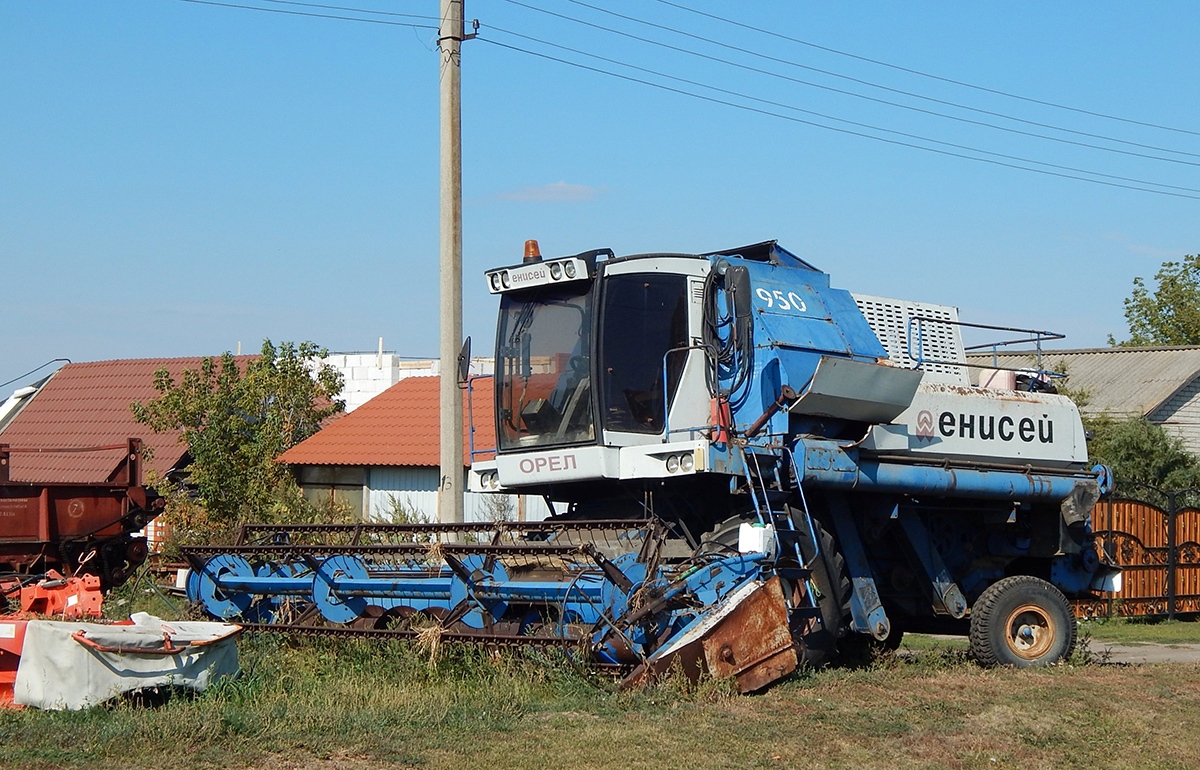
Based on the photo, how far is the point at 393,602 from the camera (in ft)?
36.8

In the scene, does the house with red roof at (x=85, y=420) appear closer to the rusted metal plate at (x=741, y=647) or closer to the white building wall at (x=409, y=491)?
the white building wall at (x=409, y=491)

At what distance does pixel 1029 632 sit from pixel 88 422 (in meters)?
32.5

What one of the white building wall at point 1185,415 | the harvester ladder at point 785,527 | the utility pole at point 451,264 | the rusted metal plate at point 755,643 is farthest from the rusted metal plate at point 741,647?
the white building wall at point 1185,415

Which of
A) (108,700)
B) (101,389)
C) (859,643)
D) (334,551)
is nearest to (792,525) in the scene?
(859,643)

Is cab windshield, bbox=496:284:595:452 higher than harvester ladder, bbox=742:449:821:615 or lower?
higher

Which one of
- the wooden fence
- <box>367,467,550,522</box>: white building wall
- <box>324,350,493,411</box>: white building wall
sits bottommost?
the wooden fence

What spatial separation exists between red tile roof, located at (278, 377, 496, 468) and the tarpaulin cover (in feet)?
67.0

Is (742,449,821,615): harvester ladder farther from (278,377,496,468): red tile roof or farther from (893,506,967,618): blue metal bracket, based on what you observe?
(278,377,496,468): red tile roof

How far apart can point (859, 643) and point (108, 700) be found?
7.14 metres

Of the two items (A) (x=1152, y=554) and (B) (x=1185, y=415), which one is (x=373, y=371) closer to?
(B) (x=1185, y=415)

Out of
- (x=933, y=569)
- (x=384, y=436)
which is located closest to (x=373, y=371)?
(x=384, y=436)

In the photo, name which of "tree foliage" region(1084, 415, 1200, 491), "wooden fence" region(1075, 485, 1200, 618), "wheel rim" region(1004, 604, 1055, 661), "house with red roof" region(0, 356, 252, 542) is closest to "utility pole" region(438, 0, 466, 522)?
"wheel rim" region(1004, 604, 1055, 661)

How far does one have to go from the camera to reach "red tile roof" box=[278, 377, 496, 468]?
101 feet

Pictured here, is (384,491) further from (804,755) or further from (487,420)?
(804,755)
